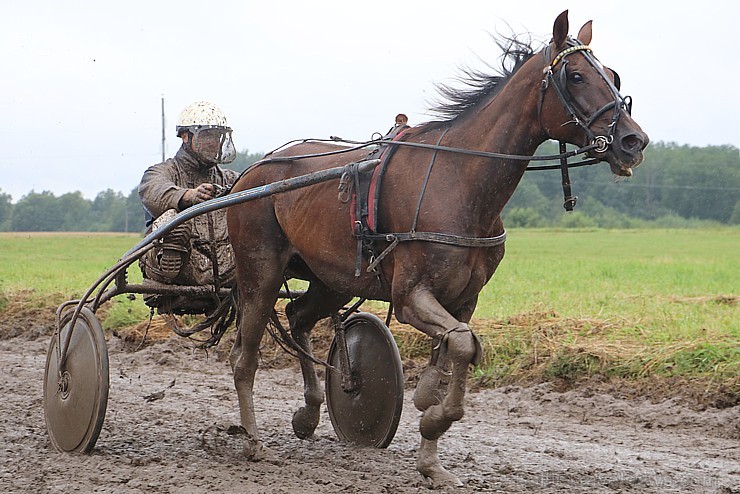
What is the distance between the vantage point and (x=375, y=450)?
5.97 m

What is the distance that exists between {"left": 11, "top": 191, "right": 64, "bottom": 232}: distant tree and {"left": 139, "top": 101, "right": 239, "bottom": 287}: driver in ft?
69.0

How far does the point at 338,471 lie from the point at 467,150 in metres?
1.94

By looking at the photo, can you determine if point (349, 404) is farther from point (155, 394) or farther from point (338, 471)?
point (155, 394)

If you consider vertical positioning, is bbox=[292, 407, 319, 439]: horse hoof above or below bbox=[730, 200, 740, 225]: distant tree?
below

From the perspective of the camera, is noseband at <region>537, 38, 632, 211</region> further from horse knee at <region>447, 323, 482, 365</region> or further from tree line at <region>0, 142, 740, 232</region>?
tree line at <region>0, 142, 740, 232</region>

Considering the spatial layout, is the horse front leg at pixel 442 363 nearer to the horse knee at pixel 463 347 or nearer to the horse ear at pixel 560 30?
the horse knee at pixel 463 347

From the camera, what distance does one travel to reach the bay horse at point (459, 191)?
14.6 ft

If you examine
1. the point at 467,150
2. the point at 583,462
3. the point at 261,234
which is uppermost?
the point at 467,150

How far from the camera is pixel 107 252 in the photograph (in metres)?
24.8

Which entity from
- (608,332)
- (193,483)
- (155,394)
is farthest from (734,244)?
(193,483)

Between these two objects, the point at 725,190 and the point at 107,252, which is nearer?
the point at 107,252

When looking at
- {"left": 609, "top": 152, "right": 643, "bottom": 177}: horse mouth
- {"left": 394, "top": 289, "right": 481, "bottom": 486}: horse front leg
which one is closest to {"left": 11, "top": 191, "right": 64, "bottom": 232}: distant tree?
{"left": 394, "top": 289, "right": 481, "bottom": 486}: horse front leg

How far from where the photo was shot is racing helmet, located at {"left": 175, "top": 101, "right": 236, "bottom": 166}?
6.48m

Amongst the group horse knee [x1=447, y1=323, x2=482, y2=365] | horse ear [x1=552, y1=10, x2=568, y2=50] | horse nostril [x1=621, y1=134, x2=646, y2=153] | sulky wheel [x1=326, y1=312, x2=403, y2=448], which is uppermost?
horse ear [x1=552, y1=10, x2=568, y2=50]
